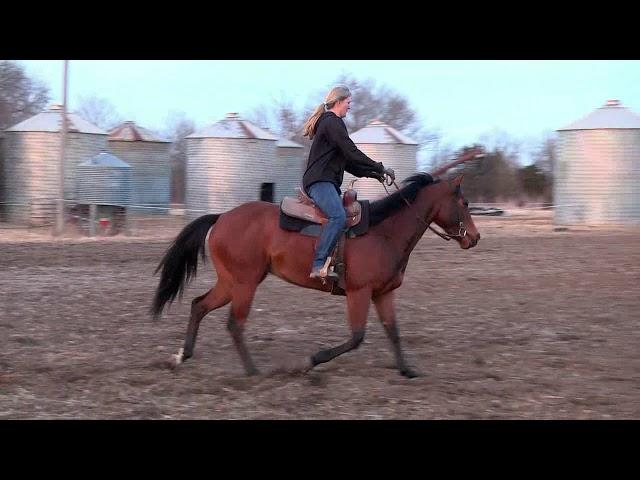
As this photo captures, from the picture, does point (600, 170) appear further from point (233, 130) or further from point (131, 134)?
point (131, 134)

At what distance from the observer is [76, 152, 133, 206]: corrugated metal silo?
25109 millimetres

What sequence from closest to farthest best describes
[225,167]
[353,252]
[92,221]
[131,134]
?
[353,252]
[92,221]
[225,167]
[131,134]

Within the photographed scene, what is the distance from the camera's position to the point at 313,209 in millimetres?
6754

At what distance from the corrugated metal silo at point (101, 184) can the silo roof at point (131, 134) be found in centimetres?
801

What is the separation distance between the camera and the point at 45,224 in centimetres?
2459

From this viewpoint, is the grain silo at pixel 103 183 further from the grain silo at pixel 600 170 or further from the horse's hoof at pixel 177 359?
the horse's hoof at pixel 177 359

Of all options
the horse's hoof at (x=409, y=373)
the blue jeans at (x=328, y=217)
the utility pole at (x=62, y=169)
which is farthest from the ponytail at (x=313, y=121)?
the utility pole at (x=62, y=169)

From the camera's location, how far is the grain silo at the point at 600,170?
2530 centimetres

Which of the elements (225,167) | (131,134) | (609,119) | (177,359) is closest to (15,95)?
(131,134)

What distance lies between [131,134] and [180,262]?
27.6m

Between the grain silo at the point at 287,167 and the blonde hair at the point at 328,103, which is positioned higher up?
the grain silo at the point at 287,167

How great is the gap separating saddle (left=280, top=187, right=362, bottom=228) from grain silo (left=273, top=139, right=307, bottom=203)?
2390 centimetres

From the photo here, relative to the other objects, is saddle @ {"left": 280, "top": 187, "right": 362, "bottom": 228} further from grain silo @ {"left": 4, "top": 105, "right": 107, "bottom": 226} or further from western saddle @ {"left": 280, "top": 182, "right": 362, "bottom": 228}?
grain silo @ {"left": 4, "top": 105, "right": 107, "bottom": 226}

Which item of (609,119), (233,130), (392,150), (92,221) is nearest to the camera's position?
(92,221)
